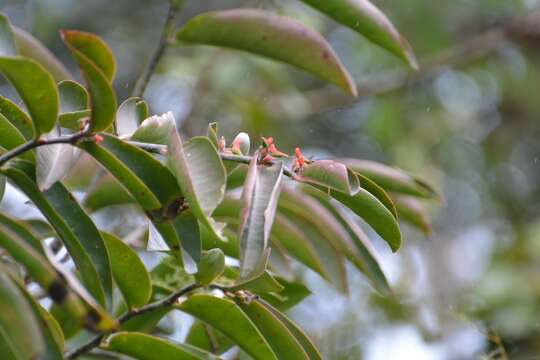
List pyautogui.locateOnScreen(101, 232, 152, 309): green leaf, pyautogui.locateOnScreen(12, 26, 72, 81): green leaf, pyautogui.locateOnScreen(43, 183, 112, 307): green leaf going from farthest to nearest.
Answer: pyautogui.locateOnScreen(12, 26, 72, 81): green leaf < pyautogui.locateOnScreen(101, 232, 152, 309): green leaf < pyautogui.locateOnScreen(43, 183, 112, 307): green leaf

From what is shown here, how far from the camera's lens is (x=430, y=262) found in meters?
3.08

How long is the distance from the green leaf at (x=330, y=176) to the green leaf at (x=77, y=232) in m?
0.18

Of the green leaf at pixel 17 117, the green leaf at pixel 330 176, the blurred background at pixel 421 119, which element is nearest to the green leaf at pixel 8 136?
the green leaf at pixel 17 117

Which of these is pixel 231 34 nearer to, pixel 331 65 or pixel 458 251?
pixel 331 65

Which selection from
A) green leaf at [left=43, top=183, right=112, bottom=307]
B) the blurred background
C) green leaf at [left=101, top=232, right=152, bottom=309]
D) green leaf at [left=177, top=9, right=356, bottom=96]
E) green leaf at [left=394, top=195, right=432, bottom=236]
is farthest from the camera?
the blurred background

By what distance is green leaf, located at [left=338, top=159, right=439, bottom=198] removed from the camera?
1.22 meters

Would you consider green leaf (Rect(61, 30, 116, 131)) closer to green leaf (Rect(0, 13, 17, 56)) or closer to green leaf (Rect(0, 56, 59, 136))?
green leaf (Rect(0, 56, 59, 136))

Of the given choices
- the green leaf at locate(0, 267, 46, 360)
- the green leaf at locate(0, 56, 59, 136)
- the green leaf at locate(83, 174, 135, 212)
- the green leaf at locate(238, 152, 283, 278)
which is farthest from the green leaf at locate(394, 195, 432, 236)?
the green leaf at locate(0, 267, 46, 360)

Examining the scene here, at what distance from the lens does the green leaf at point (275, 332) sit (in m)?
0.84

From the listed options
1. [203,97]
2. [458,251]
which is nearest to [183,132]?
[203,97]

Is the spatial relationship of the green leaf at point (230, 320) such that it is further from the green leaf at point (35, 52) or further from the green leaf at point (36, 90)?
the green leaf at point (35, 52)

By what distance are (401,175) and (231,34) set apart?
0.98ft

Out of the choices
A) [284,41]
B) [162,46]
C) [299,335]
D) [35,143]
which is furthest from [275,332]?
[162,46]

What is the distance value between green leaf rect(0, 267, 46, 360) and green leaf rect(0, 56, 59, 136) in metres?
0.17
